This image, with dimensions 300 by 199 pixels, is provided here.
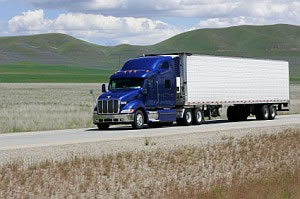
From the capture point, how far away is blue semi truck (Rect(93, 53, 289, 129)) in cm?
3194

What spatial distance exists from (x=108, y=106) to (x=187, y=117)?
4777mm

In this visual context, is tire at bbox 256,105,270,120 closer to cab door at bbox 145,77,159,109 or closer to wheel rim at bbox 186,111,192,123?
wheel rim at bbox 186,111,192,123

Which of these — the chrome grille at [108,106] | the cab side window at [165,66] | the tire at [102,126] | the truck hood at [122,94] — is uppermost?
the cab side window at [165,66]

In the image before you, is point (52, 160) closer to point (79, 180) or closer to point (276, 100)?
point (79, 180)

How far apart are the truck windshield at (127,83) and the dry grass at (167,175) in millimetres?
11528

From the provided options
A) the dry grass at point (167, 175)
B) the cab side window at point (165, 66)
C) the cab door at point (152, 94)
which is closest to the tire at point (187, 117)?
A: the cab door at point (152, 94)

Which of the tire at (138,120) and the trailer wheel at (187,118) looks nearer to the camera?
the tire at (138,120)

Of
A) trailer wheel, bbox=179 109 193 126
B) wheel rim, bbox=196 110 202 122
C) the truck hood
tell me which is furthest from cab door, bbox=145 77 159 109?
wheel rim, bbox=196 110 202 122

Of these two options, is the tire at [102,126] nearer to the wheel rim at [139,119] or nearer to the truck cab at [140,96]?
the truck cab at [140,96]

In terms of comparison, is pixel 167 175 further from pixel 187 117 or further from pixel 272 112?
pixel 272 112

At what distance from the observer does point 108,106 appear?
3177 cm

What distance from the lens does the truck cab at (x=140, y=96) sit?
31.6m

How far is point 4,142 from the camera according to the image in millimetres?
24891

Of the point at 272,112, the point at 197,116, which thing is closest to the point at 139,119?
the point at 197,116
